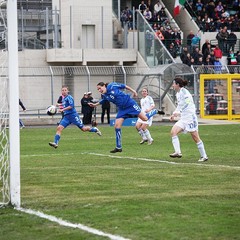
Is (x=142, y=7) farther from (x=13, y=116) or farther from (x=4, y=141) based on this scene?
(x=13, y=116)

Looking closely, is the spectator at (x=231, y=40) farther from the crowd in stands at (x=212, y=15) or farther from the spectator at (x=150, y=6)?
the spectator at (x=150, y=6)

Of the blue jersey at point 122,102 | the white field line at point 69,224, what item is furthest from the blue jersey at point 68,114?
the white field line at point 69,224

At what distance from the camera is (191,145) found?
27.0 m

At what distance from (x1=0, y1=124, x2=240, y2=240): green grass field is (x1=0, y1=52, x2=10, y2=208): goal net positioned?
35cm

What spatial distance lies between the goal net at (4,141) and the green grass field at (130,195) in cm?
35

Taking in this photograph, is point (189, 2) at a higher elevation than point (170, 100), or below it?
higher

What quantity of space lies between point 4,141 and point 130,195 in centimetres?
209

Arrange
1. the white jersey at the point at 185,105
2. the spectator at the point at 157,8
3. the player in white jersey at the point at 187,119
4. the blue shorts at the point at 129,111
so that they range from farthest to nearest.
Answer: the spectator at the point at 157,8 → the blue shorts at the point at 129,111 → the white jersey at the point at 185,105 → the player in white jersey at the point at 187,119

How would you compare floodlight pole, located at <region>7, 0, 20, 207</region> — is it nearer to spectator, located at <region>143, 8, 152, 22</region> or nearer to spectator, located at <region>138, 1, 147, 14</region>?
spectator, located at <region>143, 8, 152, 22</region>

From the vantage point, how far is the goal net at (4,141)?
12.4 m

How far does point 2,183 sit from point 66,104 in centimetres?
1400

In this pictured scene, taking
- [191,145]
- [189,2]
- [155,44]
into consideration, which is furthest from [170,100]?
[191,145]

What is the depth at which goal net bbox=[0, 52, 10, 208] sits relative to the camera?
12375 mm

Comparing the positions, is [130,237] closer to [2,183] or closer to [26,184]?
[2,183]
